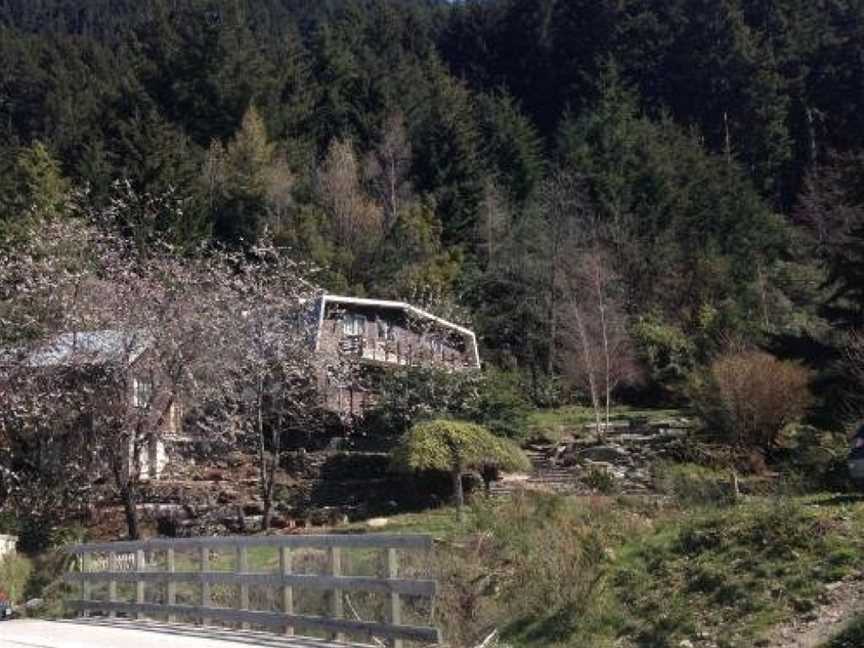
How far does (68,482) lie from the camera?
89.9 feet

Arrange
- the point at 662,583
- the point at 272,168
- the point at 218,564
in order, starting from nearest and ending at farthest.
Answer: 1. the point at 662,583
2. the point at 218,564
3. the point at 272,168

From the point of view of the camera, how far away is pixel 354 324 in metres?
43.4

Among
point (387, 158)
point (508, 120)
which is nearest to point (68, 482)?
point (387, 158)

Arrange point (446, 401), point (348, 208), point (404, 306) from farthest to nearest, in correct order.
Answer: point (348, 208) → point (404, 306) → point (446, 401)

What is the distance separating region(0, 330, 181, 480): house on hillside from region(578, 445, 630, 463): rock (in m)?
13.1

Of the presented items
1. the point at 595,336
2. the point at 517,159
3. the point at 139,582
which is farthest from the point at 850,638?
the point at 517,159

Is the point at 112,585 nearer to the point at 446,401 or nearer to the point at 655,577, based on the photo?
the point at 655,577

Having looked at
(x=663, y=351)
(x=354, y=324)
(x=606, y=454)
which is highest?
(x=354, y=324)

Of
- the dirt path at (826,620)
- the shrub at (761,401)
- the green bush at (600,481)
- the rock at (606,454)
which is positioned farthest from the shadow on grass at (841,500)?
the rock at (606,454)

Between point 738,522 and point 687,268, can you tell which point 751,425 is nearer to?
point 738,522

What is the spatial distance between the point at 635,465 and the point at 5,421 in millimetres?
16252

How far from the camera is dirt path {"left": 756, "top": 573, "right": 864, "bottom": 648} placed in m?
10.9

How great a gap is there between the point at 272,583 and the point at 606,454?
23280 mm

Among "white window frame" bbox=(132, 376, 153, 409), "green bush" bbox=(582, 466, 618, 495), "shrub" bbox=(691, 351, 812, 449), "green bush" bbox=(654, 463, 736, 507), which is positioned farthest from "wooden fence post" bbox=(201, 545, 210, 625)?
"shrub" bbox=(691, 351, 812, 449)
